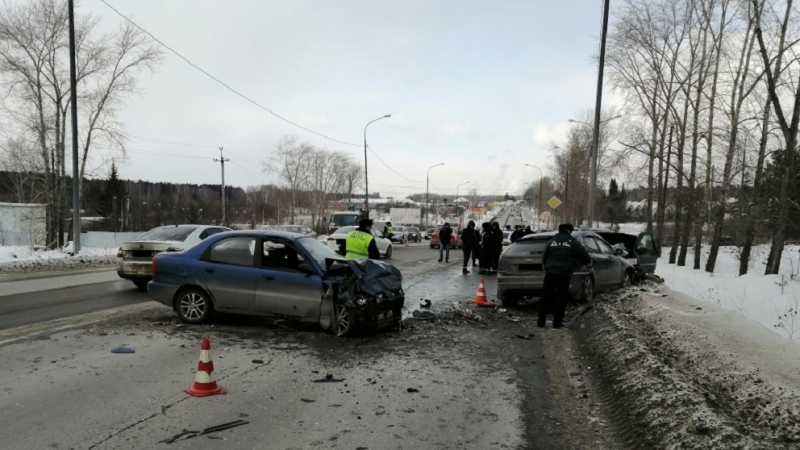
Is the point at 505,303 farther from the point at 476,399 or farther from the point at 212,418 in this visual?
the point at 212,418

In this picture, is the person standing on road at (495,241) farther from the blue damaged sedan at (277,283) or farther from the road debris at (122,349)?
the road debris at (122,349)

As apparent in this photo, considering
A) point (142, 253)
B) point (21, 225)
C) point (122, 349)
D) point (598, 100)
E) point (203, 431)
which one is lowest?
point (21, 225)

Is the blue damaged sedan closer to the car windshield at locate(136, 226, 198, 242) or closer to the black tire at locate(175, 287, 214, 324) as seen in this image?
the black tire at locate(175, 287, 214, 324)

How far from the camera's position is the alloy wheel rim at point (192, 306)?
827 centimetres

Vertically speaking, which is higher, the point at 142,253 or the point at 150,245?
the point at 150,245

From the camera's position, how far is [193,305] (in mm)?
8305

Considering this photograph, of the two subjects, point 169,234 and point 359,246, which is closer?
point 359,246

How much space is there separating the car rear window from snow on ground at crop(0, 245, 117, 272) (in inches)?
618

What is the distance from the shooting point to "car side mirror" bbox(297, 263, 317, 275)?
25.7 feet

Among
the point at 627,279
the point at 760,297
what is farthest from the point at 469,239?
the point at 760,297

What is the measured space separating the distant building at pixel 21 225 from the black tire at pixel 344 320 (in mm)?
29432

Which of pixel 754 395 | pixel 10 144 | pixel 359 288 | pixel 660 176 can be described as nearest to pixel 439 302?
pixel 359 288

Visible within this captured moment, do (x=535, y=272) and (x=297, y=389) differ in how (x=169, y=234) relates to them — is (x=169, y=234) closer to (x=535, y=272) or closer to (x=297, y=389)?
(x=535, y=272)

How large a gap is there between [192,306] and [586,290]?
7435mm
